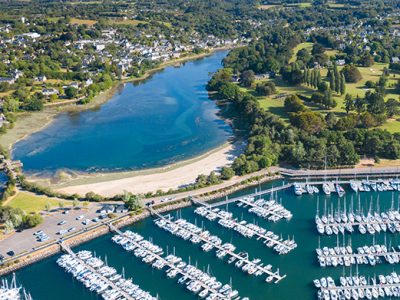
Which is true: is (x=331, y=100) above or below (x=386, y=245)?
above

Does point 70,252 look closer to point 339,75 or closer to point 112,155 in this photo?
point 112,155

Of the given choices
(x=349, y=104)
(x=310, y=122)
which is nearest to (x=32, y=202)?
(x=310, y=122)

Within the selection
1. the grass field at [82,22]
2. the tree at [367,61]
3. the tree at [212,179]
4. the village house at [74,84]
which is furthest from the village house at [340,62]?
the grass field at [82,22]

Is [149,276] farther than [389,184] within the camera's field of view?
No

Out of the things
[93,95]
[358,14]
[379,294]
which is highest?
[358,14]

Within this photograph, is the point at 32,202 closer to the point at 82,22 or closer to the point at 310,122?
the point at 310,122

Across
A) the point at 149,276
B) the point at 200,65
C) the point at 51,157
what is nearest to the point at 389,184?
the point at 149,276

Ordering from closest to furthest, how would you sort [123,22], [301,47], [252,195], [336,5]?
[252,195]
[301,47]
[123,22]
[336,5]
